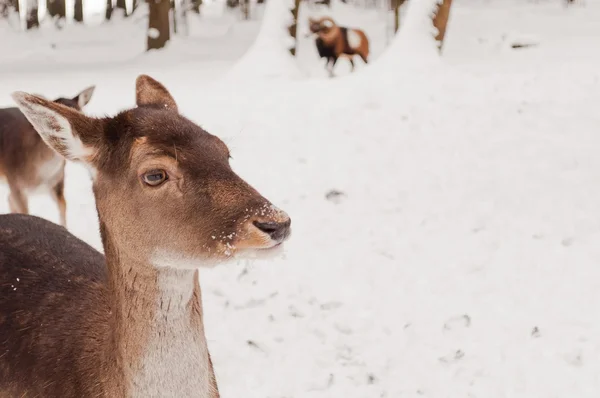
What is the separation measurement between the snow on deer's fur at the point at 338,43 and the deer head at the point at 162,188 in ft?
42.2

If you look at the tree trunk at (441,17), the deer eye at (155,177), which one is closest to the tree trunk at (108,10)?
the tree trunk at (441,17)

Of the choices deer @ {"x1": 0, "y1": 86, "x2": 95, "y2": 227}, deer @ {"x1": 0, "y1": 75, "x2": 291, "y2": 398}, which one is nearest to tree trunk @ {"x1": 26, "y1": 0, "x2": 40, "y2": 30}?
deer @ {"x1": 0, "y1": 86, "x2": 95, "y2": 227}

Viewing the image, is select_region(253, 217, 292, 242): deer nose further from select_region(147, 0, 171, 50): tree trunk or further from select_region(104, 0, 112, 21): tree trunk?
select_region(104, 0, 112, 21): tree trunk

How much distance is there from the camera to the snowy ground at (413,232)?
526cm

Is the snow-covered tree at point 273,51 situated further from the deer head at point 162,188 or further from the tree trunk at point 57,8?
the tree trunk at point 57,8

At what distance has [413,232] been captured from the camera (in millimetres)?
7102

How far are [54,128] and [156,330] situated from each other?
0.96m

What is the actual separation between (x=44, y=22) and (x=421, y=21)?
2213 cm

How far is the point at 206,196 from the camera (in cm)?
293

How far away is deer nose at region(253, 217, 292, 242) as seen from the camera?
280 cm

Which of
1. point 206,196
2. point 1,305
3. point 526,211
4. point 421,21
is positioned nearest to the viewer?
point 206,196

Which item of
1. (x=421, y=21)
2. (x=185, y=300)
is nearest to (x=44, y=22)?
(x=421, y=21)

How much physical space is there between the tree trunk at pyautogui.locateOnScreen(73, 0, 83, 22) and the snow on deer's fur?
56.8ft

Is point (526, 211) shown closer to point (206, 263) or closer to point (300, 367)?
point (300, 367)
